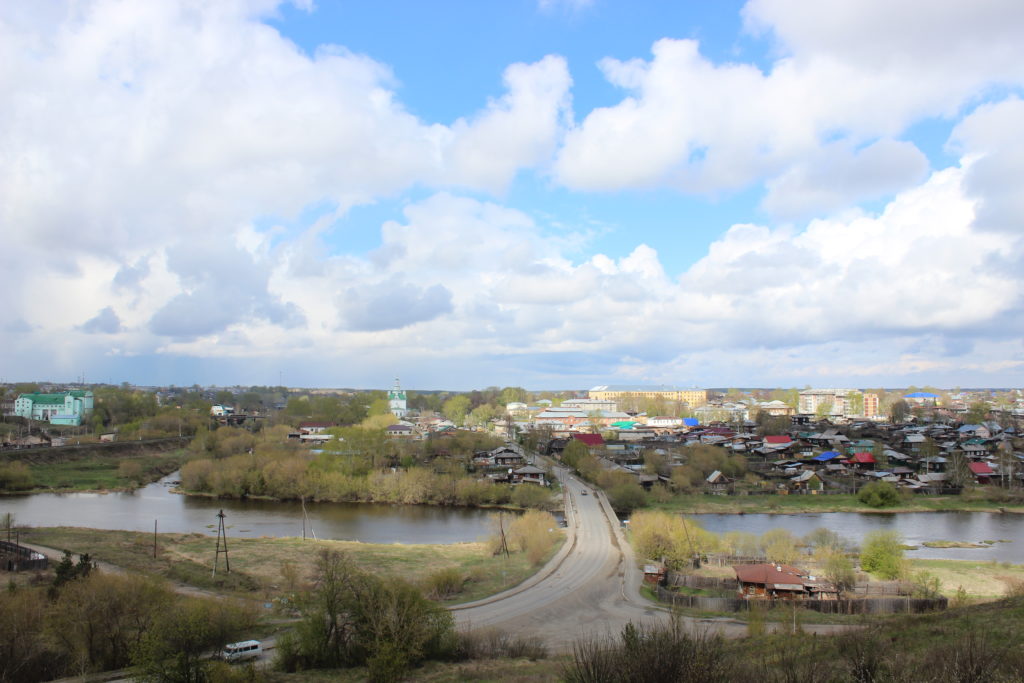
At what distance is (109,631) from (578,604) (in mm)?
8773

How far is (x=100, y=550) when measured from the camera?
58.0 feet

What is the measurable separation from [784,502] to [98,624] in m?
28.9

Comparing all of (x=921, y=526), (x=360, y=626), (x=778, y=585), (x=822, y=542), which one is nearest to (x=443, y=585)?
(x=360, y=626)

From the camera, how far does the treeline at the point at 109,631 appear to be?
8.73 m

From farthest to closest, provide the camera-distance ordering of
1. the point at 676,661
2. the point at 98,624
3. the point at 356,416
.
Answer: the point at 356,416 < the point at 98,624 < the point at 676,661

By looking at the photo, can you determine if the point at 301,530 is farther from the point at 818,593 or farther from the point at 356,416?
the point at 356,416

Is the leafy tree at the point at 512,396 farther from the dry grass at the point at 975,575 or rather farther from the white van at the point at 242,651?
the white van at the point at 242,651

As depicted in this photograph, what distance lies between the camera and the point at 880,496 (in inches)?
1178

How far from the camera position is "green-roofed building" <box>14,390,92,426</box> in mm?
62656

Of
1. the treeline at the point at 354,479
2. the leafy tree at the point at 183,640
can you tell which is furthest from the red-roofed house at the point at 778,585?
the treeline at the point at 354,479

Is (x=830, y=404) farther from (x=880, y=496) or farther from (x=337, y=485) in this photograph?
(x=337, y=485)

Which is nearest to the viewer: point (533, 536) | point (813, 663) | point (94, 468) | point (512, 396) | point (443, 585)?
point (813, 663)

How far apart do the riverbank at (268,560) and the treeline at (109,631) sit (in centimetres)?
425

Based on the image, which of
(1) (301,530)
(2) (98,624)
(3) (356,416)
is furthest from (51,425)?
(2) (98,624)
